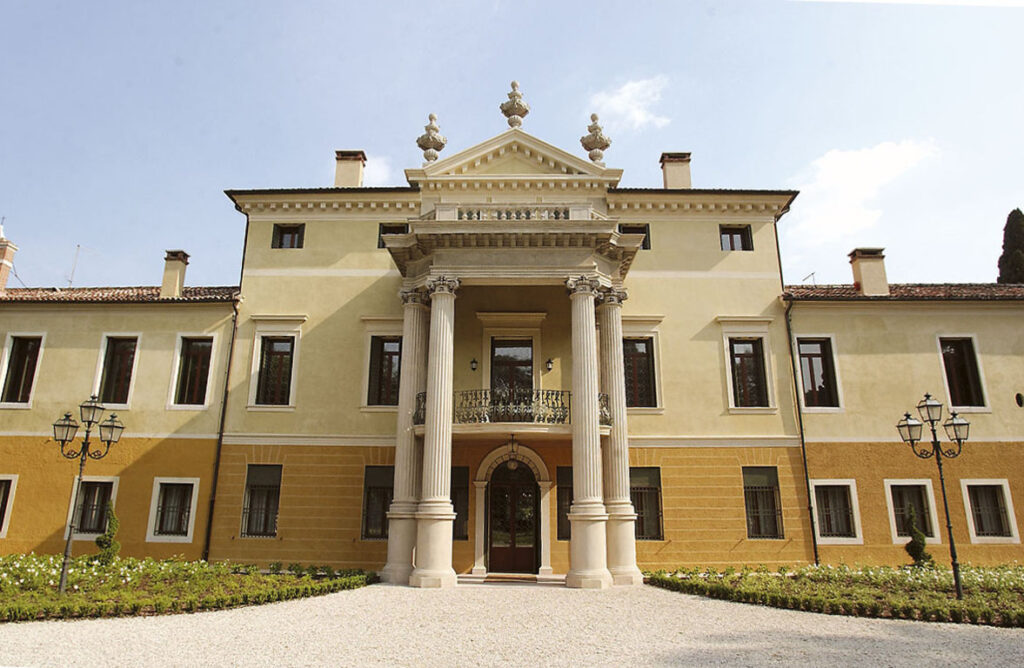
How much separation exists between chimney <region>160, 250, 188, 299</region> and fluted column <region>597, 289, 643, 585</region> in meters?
13.9

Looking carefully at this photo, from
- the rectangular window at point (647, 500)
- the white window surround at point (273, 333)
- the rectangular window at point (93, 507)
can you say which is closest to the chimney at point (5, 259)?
the rectangular window at point (93, 507)

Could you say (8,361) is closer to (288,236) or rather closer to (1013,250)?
(288,236)

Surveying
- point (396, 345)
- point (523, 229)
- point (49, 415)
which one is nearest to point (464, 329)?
point (396, 345)

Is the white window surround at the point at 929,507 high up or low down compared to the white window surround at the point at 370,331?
down

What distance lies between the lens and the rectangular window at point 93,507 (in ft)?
60.1

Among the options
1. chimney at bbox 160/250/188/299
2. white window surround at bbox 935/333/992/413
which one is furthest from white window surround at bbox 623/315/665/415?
chimney at bbox 160/250/188/299

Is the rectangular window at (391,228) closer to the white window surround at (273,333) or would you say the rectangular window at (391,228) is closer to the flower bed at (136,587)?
the white window surround at (273,333)

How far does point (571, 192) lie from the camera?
20094mm

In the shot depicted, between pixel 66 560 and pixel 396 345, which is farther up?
pixel 396 345

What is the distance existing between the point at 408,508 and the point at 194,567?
5065 mm

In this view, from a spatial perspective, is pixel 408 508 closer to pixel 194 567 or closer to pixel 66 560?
pixel 194 567

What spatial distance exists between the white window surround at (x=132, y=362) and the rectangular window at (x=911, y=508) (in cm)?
2297

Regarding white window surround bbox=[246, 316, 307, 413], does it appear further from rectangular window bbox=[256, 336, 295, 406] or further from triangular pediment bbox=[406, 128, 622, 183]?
triangular pediment bbox=[406, 128, 622, 183]

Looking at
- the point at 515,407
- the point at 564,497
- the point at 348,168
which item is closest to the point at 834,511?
the point at 564,497
